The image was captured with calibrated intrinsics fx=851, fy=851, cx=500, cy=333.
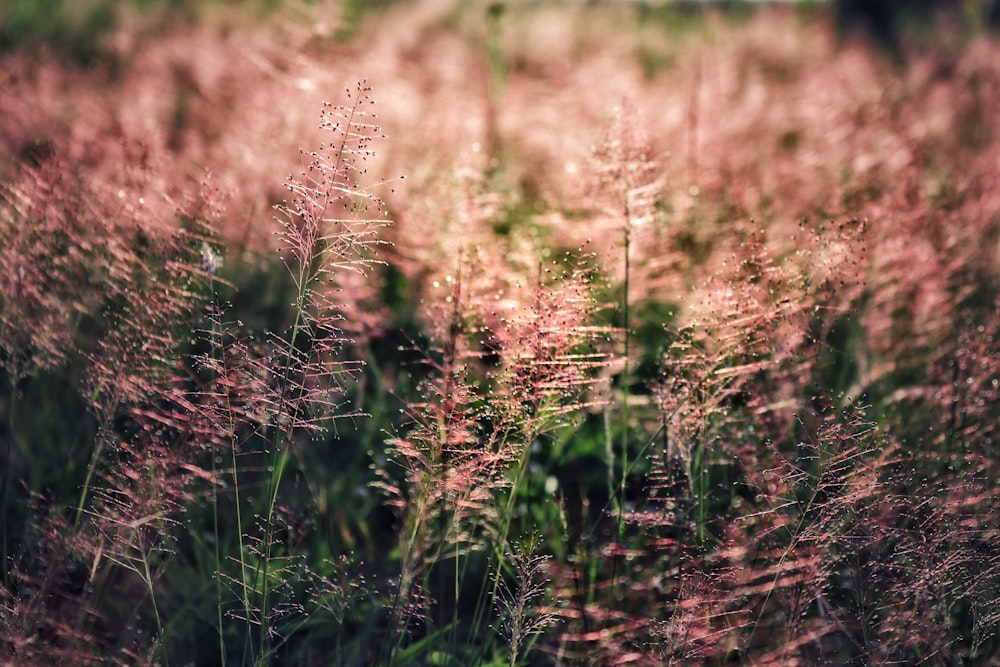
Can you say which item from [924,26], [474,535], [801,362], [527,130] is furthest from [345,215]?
[924,26]

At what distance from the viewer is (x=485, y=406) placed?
1.51 metres

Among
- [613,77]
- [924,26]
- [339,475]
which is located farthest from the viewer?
[924,26]

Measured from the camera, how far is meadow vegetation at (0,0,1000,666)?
146 cm

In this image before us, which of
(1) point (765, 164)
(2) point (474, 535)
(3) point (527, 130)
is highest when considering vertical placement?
(3) point (527, 130)

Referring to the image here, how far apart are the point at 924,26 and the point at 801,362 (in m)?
9.91

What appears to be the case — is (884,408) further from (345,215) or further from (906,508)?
(345,215)

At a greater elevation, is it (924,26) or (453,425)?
(924,26)

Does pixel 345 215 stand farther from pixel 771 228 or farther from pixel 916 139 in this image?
pixel 916 139

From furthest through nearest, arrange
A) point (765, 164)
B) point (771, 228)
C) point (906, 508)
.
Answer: point (765, 164), point (771, 228), point (906, 508)

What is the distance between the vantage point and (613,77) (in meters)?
6.30

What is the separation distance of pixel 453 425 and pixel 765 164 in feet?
10.7

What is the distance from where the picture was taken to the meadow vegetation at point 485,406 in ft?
4.80

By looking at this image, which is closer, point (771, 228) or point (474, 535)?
point (474, 535)

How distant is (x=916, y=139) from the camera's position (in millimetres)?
3799
